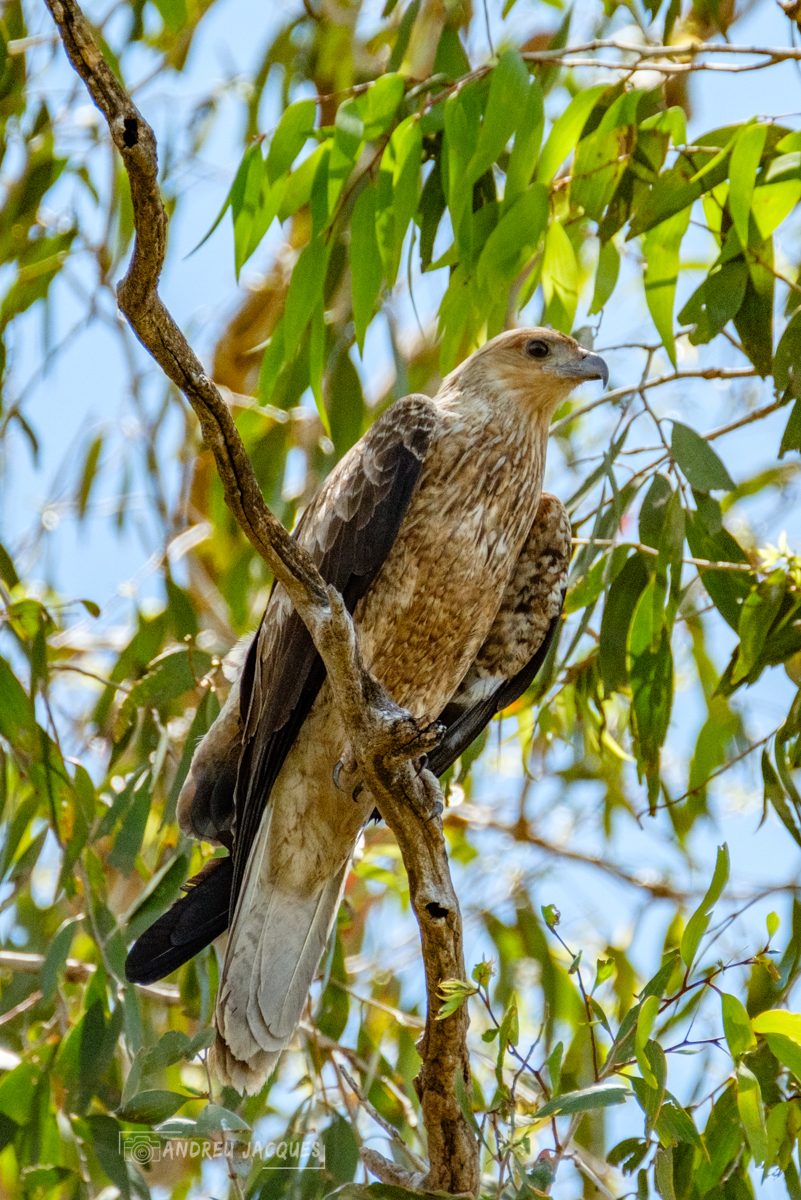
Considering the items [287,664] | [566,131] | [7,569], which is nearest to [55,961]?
[287,664]

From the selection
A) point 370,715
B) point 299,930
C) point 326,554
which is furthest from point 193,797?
point 370,715

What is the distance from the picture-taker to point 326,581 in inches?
111

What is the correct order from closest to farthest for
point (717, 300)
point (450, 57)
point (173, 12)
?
1. point (717, 300)
2. point (173, 12)
3. point (450, 57)

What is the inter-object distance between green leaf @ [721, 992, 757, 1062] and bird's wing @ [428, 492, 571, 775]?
1.05 metres

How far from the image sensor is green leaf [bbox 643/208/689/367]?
2.98m

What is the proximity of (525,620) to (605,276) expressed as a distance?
2.85 ft

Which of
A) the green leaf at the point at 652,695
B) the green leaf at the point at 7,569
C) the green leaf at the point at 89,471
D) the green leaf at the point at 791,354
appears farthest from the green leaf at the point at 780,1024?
the green leaf at the point at 89,471

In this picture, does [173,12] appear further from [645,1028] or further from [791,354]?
[645,1028]

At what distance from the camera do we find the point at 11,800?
12.1 feet

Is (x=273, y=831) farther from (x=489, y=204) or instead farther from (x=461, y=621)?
(x=489, y=204)

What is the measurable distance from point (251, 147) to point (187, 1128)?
2.26m

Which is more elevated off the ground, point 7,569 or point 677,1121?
point 7,569

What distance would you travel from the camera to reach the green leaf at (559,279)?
317cm

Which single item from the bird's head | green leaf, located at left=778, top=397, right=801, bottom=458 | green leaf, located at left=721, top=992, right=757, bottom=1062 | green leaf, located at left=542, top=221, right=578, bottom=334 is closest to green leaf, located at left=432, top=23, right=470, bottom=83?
green leaf, located at left=542, top=221, right=578, bottom=334
